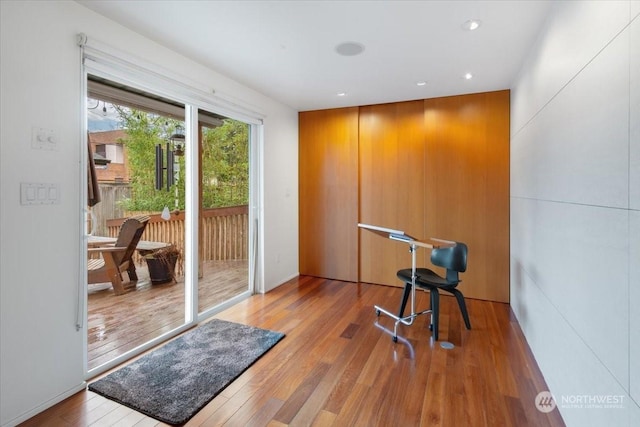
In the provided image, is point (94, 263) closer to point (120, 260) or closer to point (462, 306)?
point (120, 260)

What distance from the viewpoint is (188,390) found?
213 centimetres

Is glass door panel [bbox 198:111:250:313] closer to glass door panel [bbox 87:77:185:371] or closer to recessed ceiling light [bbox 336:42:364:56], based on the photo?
glass door panel [bbox 87:77:185:371]

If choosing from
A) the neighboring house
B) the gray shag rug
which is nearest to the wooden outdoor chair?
the neighboring house

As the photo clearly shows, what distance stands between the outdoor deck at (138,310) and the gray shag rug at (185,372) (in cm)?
26

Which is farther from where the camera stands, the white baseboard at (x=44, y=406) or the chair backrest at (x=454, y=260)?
the chair backrest at (x=454, y=260)

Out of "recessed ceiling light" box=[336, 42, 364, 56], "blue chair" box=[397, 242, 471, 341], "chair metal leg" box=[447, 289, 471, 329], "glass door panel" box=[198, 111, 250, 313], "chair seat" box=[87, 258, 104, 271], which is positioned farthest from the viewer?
"glass door panel" box=[198, 111, 250, 313]

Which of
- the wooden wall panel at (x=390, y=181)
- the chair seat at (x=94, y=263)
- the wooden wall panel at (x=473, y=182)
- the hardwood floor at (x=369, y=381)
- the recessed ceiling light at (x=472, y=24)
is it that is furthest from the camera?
the wooden wall panel at (x=390, y=181)

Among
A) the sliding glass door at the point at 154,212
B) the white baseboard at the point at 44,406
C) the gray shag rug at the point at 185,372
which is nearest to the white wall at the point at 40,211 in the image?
the white baseboard at the point at 44,406

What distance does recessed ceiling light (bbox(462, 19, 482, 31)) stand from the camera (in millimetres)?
2328

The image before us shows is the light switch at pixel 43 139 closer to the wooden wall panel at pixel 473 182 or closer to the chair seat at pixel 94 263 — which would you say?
the chair seat at pixel 94 263

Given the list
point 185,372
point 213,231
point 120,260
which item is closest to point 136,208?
point 120,260

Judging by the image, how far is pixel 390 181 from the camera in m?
4.50

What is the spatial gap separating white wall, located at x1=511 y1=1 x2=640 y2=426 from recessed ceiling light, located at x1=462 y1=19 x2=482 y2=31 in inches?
17.8

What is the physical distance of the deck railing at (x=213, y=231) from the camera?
295cm
